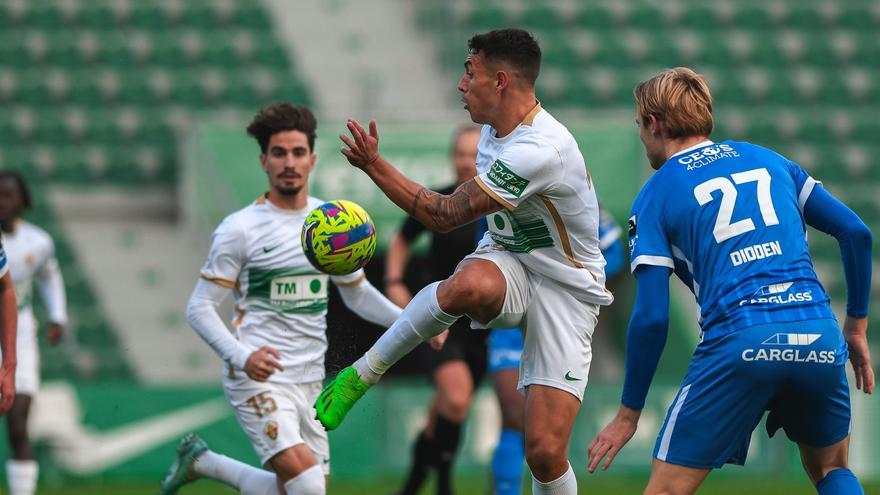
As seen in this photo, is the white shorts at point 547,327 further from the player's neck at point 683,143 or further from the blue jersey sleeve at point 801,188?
the blue jersey sleeve at point 801,188

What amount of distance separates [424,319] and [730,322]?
1.33m

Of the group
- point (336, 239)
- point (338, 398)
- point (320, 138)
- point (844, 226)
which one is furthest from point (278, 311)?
point (320, 138)

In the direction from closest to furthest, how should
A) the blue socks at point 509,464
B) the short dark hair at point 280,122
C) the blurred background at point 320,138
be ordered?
the short dark hair at point 280,122 < the blue socks at point 509,464 < the blurred background at point 320,138

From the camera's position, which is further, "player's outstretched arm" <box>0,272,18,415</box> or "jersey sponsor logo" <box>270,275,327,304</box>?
"jersey sponsor logo" <box>270,275,327,304</box>

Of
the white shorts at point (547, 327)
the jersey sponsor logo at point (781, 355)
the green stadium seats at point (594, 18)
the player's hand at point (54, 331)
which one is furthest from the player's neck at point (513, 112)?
the green stadium seats at point (594, 18)

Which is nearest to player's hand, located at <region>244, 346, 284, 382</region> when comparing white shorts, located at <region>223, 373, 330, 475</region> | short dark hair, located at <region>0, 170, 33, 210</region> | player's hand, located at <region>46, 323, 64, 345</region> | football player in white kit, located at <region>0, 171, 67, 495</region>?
white shorts, located at <region>223, 373, 330, 475</region>

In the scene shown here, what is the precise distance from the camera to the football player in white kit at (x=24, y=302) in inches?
358

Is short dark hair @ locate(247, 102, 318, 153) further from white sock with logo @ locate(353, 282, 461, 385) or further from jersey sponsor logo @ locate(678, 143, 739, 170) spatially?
jersey sponsor logo @ locate(678, 143, 739, 170)

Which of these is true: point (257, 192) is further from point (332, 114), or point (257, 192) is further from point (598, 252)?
point (598, 252)

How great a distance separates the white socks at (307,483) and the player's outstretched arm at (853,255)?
250 cm

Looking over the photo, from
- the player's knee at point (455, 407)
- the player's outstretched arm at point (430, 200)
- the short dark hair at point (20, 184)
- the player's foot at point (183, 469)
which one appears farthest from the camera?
the short dark hair at point (20, 184)

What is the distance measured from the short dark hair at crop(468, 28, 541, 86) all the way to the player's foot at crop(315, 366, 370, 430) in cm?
148

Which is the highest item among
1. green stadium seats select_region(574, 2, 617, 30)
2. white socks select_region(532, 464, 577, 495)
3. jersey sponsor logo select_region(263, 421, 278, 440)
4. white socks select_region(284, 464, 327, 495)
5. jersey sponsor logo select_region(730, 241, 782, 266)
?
green stadium seats select_region(574, 2, 617, 30)

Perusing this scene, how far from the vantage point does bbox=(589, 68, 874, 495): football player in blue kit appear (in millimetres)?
5000
